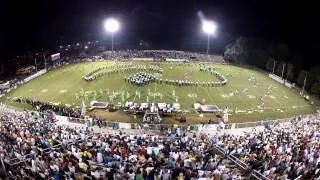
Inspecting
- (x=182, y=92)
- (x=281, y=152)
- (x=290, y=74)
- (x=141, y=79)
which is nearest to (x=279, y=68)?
(x=290, y=74)

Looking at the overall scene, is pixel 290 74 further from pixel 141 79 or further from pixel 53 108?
pixel 53 108

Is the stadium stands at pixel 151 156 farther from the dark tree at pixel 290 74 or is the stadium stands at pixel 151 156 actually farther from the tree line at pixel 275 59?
the dark tree at pixel 290 74

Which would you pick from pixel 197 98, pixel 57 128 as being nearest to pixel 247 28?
pixel 197 98

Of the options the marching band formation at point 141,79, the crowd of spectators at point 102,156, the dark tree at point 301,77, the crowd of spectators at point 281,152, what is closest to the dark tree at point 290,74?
the dark tree at point 301,77

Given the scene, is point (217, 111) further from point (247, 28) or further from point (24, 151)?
point (247, 28)

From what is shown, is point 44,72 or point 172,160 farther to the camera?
point 44,72

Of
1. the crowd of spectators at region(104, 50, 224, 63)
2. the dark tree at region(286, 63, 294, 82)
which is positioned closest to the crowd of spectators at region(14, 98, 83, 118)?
the crowd of spectators at region(104, 50, 224, 63)
